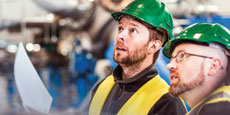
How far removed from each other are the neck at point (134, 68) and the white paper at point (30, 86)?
35cm

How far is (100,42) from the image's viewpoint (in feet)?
6.24

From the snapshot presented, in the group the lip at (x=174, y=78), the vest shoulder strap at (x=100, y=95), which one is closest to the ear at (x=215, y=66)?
the lip at (x=174, y=78)

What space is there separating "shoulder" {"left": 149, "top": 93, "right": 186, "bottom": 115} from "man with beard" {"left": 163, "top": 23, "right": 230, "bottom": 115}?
33 millimetres

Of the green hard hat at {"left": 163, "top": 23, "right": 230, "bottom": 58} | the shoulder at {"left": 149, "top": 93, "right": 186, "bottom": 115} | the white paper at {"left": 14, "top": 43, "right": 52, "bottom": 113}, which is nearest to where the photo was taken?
the green hard hat at {"left": 163, "top": 23, "right": 230, "bottom": 58}

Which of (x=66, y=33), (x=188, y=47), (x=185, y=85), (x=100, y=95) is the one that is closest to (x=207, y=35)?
(x=188, y=47)

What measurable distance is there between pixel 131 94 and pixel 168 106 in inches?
6.1

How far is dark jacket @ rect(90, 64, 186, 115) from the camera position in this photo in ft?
3.26

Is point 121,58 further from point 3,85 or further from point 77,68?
point 77,68

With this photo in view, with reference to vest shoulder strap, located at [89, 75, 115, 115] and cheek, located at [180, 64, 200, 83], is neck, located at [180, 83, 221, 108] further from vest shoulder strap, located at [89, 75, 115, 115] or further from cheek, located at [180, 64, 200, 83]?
vest shoulder strap, located at [89, 75, 115, 115]

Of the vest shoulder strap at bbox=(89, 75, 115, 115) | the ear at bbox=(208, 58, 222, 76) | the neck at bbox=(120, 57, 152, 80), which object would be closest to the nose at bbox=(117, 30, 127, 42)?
the neck at bbox=(120, 57, 152, 80)

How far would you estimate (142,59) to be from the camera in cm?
107

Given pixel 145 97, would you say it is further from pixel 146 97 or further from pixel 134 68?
pixel 134 68

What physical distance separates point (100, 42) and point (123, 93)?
0.83m

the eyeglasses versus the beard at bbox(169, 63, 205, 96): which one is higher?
the eyeglasses
